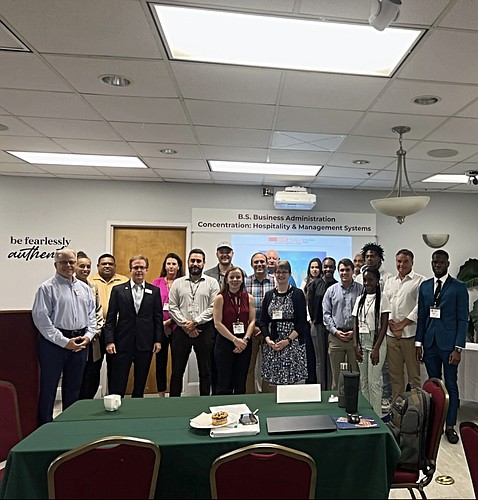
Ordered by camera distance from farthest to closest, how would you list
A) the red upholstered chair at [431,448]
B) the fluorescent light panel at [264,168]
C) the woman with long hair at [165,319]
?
the fluorescent light panel at [264,168], the woman with long hair at [165,319], the red upholstered chair at [431,448]

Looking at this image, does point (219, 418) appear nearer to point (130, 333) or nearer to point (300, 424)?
point (300, 424)

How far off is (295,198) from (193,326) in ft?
7.32

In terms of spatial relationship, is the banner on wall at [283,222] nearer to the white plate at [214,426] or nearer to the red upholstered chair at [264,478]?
the white plate at [214,426]

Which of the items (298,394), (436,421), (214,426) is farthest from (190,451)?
(436,421)

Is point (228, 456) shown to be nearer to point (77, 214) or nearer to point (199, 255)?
point (199, 255)

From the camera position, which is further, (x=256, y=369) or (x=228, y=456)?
(x=256, y=369)

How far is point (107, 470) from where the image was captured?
5.13 ft

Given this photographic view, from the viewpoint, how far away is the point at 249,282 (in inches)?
180

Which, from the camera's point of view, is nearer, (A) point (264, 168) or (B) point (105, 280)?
(B) point (105, 280)

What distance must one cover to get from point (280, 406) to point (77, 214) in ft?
13.8

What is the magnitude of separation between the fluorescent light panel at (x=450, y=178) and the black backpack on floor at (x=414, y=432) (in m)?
3.57

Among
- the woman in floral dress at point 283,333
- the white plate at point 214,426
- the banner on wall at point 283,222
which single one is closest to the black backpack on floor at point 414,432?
the white plate at point 214,426

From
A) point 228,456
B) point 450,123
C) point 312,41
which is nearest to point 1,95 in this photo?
point 312,41

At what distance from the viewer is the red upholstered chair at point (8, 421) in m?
Answer: 2.27
